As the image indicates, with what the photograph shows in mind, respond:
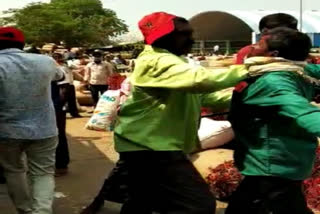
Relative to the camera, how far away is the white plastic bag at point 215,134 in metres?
5.98

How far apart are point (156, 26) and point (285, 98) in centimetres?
78

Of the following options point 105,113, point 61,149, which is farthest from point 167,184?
point 105,113

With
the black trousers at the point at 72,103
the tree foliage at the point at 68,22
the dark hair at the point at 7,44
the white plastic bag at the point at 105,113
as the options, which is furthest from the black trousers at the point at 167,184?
the tree foliage at the point at 68,22

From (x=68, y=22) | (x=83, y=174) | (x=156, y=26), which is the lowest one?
(x=68, y=22)

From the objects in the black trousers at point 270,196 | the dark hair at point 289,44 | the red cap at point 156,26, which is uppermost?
the red cap at point 156,26

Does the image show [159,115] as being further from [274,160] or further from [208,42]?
[208,42]

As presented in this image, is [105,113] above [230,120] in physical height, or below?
below

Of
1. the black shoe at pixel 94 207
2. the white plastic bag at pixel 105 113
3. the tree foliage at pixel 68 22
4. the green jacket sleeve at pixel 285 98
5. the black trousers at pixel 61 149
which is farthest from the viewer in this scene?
the tree foliage at pixel 68 22

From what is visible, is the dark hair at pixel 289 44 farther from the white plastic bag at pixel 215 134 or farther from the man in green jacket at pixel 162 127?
the white plastic bag at pixel 215 134

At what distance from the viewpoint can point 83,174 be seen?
6.73 m

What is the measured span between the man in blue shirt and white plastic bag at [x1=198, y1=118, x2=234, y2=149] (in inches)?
77.8

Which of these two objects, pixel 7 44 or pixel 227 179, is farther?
pixel 227 179

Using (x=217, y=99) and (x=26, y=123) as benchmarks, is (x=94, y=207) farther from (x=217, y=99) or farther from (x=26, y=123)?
(x=217, y=99)

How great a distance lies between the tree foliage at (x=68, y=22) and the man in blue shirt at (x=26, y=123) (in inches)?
1674
